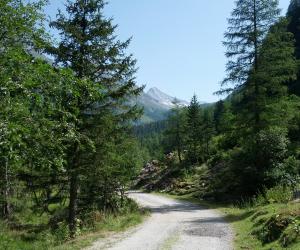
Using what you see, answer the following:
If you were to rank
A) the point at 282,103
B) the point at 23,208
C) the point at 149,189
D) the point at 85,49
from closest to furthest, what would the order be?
the point at 85,49 < the point at 282,103 < the point at 23,208 < the point at 149,189

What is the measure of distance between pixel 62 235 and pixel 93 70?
22.8 ft

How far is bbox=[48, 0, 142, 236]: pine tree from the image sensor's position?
17.0 meters

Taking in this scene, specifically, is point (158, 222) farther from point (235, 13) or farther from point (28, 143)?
point (235, 13)

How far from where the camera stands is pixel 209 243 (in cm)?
1341

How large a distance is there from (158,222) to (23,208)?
1601cm

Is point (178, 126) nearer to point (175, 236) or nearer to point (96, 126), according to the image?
point (96, 126)

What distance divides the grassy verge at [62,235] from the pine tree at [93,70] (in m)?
1.23

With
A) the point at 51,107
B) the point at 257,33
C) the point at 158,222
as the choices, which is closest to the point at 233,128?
the point at 257,33

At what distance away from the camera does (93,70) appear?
17.7m

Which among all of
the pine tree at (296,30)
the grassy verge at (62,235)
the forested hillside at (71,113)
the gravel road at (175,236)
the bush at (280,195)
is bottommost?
the gravel road at (175,236)

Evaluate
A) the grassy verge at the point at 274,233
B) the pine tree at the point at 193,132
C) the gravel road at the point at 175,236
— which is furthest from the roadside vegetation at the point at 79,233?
the pine tree at the point at 193,132

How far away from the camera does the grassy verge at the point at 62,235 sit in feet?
41.5

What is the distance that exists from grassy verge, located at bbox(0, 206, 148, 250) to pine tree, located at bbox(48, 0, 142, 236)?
123cm

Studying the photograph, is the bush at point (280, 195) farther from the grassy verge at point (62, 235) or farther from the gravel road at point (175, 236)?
the grassy verge at point (62, 235)
